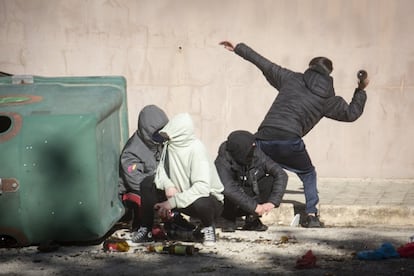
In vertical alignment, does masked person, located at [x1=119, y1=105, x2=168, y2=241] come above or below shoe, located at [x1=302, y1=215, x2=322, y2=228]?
above

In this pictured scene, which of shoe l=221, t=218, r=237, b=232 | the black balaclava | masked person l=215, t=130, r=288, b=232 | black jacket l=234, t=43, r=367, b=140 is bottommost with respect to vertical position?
shoe l=221, t=218, r=237, b=232

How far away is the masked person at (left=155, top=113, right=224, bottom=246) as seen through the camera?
29.2 feet

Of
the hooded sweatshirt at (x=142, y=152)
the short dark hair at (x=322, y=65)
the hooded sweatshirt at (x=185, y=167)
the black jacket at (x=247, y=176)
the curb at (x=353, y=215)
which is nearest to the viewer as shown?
the hooded sweatshirt at (x=185, y=167)

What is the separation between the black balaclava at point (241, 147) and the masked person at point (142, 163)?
1.89 ft

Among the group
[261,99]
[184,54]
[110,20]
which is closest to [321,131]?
[261,99]

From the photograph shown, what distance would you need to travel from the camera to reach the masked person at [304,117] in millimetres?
9758

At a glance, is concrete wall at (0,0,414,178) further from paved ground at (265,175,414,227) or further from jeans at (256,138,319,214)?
jeans at (256,138,319,214)

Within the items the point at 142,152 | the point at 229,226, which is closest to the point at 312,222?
the point at 229,226

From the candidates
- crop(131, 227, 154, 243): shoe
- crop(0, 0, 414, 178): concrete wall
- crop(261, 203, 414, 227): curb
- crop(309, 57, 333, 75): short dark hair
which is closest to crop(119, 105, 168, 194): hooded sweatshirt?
crop(131, 227, 154, 243): shoe

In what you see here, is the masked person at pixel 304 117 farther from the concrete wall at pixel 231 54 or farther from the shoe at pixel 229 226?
the concrete wall at pixel 231 54

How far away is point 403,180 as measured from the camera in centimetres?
1184

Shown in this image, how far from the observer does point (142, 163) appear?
368 inches

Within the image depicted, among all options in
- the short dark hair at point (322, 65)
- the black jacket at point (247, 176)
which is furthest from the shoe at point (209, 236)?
the short dark hair at point (322, 65)

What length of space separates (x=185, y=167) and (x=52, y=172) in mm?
1096
